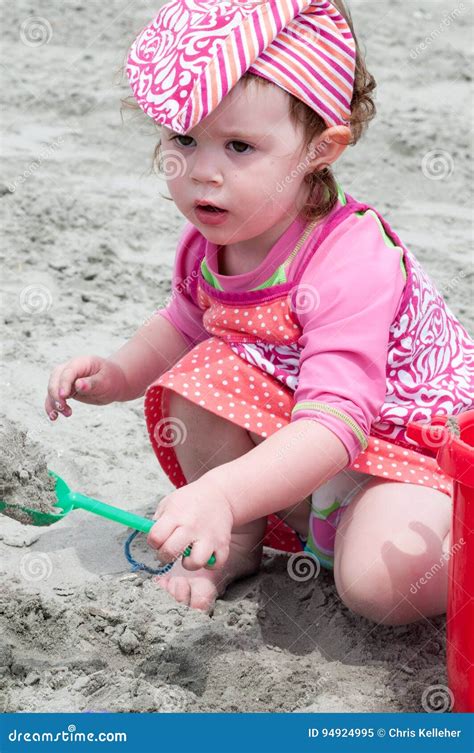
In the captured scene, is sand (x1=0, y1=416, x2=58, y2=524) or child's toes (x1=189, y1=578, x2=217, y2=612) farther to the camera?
child's toes (x1=189, y1=578, x2=217, y2=612)

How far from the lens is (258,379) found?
1.78 meters

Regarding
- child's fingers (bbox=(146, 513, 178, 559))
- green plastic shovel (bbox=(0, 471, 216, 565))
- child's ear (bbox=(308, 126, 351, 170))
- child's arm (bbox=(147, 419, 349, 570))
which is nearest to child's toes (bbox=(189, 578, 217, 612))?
green plastic shovel (bbox=(0, 471, 216, 565))

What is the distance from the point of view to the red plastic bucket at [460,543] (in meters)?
1.34

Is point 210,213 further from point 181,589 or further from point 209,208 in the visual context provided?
point 181,589

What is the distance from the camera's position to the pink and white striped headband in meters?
1.56

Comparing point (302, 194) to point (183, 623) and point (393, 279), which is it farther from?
point (183, 623)

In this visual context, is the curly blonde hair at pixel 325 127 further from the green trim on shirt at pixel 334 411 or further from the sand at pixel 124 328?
the sand at pixel 124 328

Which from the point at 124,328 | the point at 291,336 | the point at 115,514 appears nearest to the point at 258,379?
the point at 291,336

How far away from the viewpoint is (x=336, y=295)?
5.37ft

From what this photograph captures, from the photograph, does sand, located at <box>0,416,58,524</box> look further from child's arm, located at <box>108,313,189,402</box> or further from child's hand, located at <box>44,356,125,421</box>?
child's arm, located at <box>108,313,189,402</box>

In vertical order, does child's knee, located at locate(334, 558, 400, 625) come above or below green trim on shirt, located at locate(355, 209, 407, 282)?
below

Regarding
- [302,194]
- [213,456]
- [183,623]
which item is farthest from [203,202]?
[183,623]

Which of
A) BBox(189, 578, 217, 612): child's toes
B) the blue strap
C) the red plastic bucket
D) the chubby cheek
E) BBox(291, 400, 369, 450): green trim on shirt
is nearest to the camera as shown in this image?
the red plastic bucket

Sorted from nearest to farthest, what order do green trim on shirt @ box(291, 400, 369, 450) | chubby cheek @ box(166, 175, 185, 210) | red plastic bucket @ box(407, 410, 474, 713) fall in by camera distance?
red plastic bucket @ box(407, 410, 474, 713), green trim on shirt @ box(291, 400, 369, 450), chubby cheek @ box(166, 175, 185, 210)
